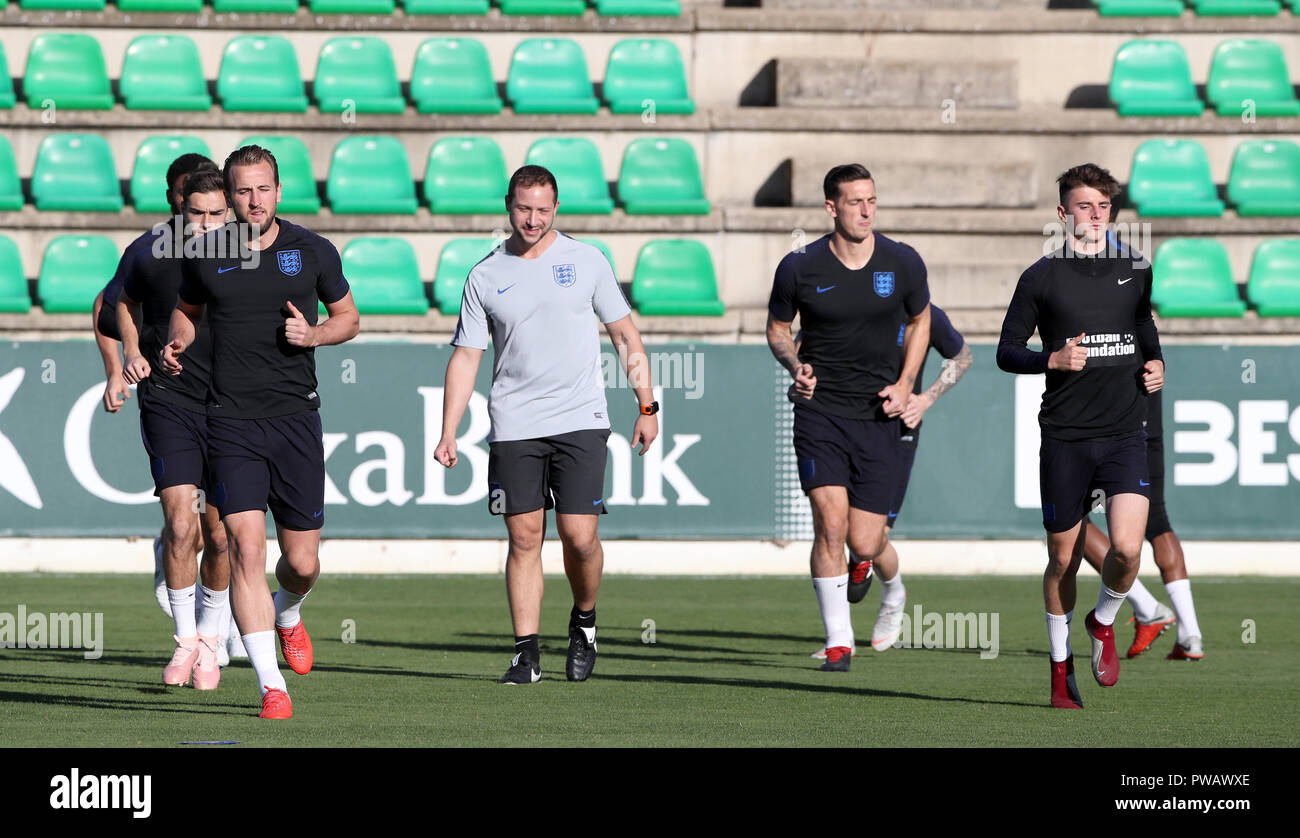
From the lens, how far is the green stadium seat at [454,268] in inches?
687

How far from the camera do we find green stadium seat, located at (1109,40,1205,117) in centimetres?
1997

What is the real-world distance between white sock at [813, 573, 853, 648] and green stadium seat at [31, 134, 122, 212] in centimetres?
1085

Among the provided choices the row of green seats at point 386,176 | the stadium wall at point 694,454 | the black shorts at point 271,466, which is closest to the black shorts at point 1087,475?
the black shorts at point 271,466

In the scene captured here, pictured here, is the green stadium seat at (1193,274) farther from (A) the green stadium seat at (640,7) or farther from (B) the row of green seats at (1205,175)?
(A) the green stadium seat at (640,7)

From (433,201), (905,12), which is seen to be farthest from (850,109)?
(433,201)

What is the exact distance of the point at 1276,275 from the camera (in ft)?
60.2

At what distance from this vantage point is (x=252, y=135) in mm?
18828

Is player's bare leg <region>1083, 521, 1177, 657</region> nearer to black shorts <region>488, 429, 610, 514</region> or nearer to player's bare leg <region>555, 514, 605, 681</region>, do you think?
player's bare leg <region>555, 514, 605, 681</region>

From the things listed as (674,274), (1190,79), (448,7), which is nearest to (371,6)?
(448,7)

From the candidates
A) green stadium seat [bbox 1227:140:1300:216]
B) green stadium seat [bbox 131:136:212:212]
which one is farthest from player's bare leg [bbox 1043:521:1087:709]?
green stadium seat [bbox 1227:140:1300:216]

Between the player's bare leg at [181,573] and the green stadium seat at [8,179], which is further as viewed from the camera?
the green stadium seat at [8,179]

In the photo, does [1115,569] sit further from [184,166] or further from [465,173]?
[465,173]

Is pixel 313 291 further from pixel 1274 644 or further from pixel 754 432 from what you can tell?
pixel 754 432

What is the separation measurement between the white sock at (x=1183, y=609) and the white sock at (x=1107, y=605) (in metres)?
2.17
